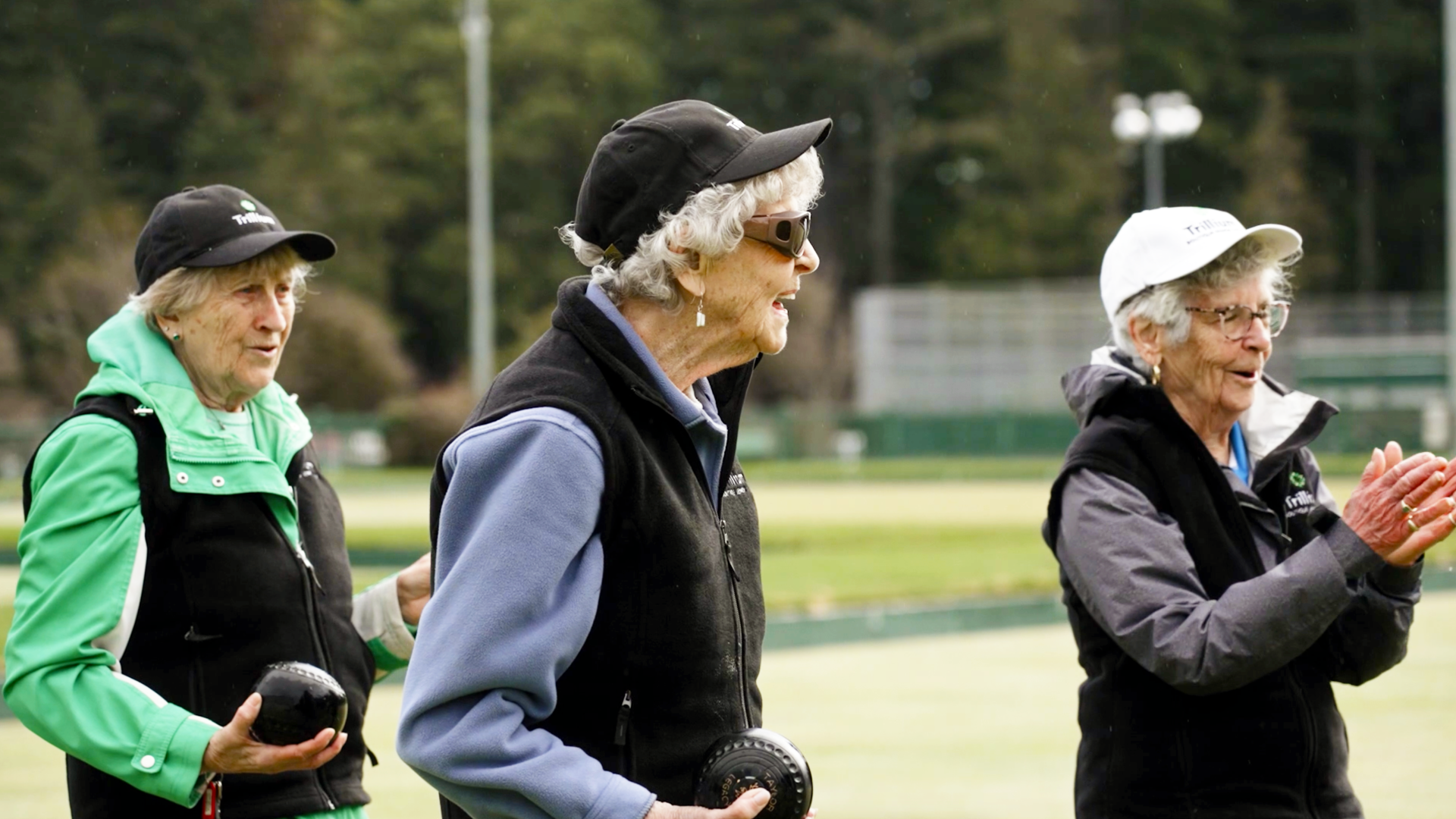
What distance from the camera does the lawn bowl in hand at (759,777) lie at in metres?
2.65

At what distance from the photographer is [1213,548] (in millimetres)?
3539

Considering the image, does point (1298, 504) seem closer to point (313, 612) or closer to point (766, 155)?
point (766, 155)

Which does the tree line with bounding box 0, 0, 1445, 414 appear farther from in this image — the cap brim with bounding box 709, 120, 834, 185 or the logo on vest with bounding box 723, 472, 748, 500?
the cap brim with bounding box 709, 120, 834, 185

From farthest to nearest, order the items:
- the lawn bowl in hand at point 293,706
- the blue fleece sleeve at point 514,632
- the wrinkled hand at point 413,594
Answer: the wrinkled hand at point 413,594, the lawn bowl in hand at point 293,706, the blue fleece sleeve at point 514,632

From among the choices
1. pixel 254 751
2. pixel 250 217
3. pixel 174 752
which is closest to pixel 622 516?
pixel 254 751

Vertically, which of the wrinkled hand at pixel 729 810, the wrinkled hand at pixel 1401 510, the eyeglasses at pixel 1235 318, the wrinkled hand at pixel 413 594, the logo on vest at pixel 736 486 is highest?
the eyeglasses at pixel 1235 318

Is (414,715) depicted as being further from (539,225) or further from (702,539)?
(539,225)

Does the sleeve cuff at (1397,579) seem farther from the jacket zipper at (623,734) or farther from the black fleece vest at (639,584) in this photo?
the jacket zipper at (623,734)

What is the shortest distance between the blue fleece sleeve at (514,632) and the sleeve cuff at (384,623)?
1324 millimetres

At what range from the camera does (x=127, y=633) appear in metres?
3.49

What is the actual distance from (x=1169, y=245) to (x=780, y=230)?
3.85 ft

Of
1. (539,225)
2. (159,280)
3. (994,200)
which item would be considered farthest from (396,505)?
(994,200)

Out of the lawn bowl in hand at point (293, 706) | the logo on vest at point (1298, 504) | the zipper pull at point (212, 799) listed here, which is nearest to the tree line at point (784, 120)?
the logo on vest at point (1298, 504)

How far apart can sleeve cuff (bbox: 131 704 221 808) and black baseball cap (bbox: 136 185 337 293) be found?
3.09ft
